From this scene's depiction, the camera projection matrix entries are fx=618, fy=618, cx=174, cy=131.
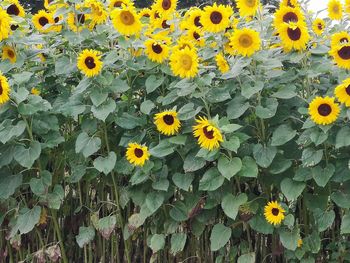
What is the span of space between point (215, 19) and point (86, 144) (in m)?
0.74

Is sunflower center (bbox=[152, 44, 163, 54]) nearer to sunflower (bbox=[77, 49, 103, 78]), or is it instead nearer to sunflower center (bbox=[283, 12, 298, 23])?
sunflower (bbox=[77, 49, 103, 78])

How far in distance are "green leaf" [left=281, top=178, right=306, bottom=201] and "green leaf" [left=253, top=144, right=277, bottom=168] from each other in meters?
0.10

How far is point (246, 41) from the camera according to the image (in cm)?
238

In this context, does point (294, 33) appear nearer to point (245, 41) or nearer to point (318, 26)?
point (245, 41)

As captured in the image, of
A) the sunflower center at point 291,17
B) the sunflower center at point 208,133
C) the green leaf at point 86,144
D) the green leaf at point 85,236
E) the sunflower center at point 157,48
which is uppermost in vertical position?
the sunflower center at point 291,17

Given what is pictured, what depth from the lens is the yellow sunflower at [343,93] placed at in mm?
2204

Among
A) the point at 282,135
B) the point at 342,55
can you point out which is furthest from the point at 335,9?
the point at 282,135

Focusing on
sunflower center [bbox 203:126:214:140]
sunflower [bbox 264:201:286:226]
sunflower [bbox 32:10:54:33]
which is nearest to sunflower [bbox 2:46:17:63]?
sunflower [bbox 32:10:54:33]

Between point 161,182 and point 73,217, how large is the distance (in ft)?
2.02

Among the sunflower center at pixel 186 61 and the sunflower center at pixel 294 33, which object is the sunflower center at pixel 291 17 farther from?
the sunflower center at pixel 186 61

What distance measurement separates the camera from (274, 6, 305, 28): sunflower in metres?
2.47

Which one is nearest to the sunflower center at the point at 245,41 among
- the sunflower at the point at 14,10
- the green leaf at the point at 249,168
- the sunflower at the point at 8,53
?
the green leaf at the point at 249,168

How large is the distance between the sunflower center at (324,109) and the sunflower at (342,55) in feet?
0.61

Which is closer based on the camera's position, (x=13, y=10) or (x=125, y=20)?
(x=125, y=20)
